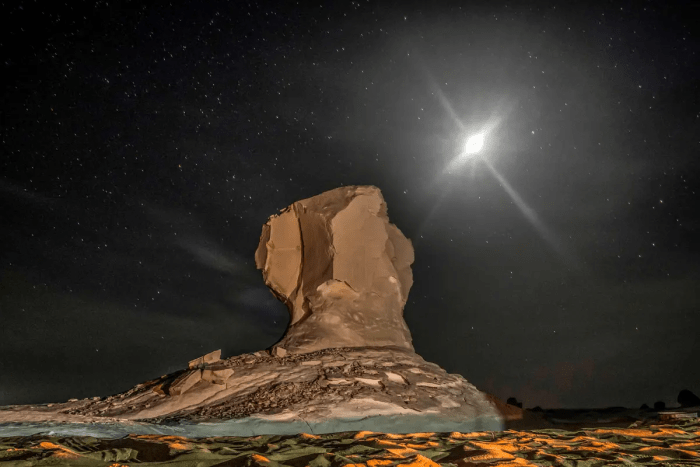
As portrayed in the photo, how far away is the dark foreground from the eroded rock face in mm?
4807

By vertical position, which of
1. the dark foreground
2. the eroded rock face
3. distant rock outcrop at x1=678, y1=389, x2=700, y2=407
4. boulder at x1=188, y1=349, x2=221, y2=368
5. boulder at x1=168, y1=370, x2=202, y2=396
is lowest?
the dark foreground

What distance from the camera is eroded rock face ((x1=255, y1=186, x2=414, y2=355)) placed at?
9195mm

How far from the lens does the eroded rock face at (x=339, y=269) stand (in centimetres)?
920

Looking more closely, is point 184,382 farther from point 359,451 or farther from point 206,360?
point 359,451

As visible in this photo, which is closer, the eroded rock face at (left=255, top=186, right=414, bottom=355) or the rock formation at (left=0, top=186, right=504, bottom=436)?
the rock formation at (left=0, top=186, right=504, bottom=436)

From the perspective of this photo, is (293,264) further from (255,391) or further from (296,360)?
(255,391)

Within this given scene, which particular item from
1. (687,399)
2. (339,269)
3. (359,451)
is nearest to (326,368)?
(339,269)

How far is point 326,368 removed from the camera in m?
7.16

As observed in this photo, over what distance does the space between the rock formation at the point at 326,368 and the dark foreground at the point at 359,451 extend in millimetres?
1437

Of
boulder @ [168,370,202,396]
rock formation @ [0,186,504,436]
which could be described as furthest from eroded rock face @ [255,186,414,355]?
boulder @ [168,370,202,396]

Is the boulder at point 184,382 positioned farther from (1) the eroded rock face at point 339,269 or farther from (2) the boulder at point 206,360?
(1) the eroded rock face at point 339,269

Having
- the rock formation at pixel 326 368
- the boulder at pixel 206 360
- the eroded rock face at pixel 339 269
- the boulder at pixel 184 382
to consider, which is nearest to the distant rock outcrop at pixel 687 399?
the rock formation at pixel 326 368

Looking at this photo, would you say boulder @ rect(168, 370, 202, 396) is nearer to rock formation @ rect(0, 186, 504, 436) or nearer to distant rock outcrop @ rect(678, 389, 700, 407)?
rock formation @ rect(0, 186, 504, 436)

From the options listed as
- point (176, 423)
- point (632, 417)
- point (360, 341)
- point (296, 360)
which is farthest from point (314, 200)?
point (632, 417)
